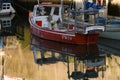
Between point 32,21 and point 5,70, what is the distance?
8.31 m

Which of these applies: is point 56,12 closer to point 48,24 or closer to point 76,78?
point 48,24

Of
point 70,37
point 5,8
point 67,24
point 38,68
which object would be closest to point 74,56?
point 70,37

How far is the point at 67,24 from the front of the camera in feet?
73.2

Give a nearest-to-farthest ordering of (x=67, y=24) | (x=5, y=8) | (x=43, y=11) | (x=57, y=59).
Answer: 1. (x=57, y=59)
2. (x=67, y=24)
3. (x=43, y=11)
4. (x=5, y=8)

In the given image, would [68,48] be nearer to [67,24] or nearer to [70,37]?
[70,37]

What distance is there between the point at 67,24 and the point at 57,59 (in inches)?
136

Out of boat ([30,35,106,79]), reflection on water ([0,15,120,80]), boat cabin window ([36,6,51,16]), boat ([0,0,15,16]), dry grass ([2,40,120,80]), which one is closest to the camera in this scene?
dry grass ([2,40,120,80])

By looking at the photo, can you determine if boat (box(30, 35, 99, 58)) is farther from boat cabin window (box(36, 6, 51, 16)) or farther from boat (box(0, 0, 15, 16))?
boat (box(0, 0, 15, 16))

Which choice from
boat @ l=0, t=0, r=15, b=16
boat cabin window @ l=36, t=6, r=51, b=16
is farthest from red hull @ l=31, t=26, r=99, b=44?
boat @ l=0, t=0, r=15, b=16

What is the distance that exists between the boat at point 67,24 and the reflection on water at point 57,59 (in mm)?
444

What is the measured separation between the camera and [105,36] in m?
24.1

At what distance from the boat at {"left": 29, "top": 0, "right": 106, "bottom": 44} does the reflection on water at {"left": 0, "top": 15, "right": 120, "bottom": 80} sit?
44 cm

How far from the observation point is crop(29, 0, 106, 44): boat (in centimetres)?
2107

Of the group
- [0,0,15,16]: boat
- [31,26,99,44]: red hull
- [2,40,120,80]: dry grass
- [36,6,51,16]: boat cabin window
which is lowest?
[2,40,120,80]: dry grass
